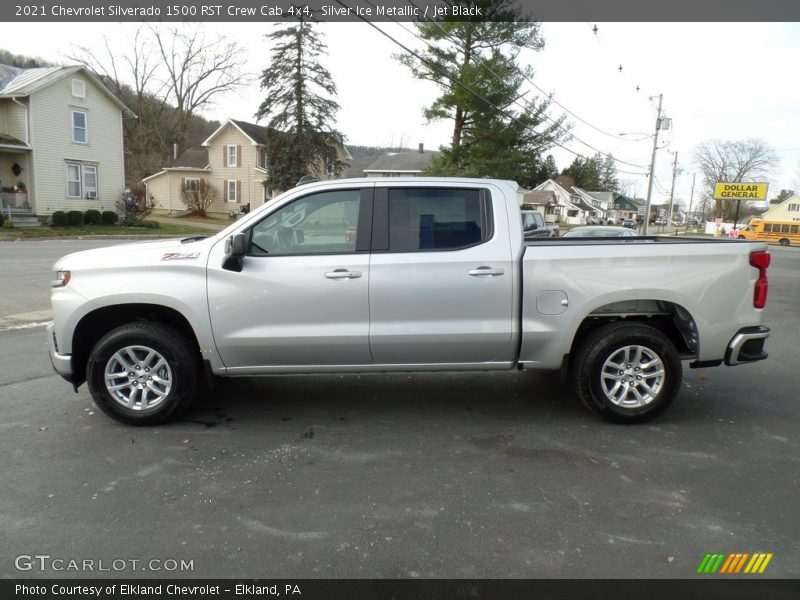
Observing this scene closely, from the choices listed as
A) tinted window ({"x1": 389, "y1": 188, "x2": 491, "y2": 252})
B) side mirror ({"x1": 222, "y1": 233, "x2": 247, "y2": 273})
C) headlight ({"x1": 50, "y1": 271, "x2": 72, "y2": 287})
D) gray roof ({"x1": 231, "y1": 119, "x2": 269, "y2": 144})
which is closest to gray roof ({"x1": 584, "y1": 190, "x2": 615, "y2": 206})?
gray roof ({"x1": 231, "y1": 119, "x2": 269, "y2": 144})

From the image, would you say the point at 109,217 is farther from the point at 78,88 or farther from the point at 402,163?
the point at 402,163

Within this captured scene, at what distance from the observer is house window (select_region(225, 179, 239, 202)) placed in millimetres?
48219

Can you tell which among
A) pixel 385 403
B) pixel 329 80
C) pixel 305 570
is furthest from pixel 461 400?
pixel 329 80

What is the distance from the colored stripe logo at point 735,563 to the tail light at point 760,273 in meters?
2.39

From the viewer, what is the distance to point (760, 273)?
15.9 ft

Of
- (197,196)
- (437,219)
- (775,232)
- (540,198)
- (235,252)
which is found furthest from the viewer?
(540,198)

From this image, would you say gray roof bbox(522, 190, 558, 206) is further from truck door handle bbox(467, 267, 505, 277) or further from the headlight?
the headlight

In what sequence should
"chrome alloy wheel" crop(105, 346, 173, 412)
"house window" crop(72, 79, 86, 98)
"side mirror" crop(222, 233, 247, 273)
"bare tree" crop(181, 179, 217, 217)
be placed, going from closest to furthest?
"side mirror" crop(222, 233, 247, 273)
"chrome alloy wheel" crop(105, 346, 173, 412)
"house window" crop(72, 79, 86, 98)
"bare tree" crop(181, 179, 217, 217)

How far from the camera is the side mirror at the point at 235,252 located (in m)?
4.50

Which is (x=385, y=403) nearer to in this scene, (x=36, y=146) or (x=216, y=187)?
(x=36, y=146)

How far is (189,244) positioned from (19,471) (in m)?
1.96

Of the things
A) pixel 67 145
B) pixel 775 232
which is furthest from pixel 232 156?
pixel 775 232

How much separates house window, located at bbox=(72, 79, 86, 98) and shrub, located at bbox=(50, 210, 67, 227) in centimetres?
673

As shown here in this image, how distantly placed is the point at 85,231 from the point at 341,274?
27835mm
